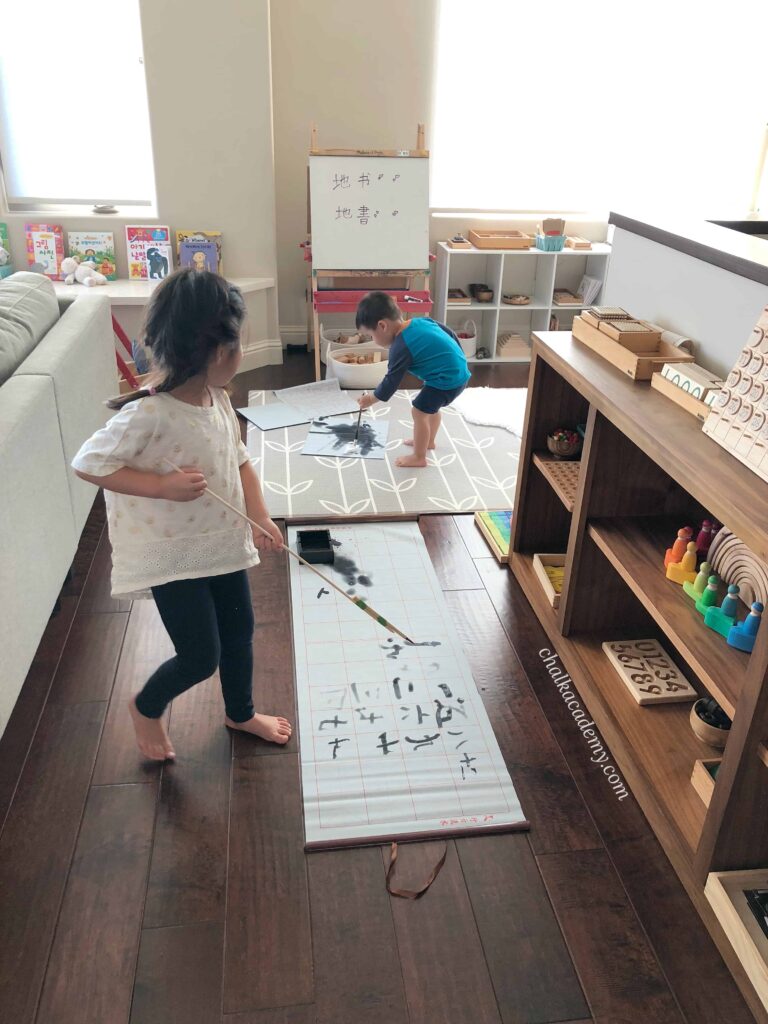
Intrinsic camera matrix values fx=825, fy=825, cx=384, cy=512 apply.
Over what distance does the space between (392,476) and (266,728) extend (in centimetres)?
149

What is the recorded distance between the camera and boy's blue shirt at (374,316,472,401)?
315 centimetres

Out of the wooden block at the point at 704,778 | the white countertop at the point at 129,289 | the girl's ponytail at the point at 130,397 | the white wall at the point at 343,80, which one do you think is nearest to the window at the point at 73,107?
the white countertop at the point at 129,289

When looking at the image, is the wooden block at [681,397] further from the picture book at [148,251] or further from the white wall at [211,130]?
the picture book at [148,251]

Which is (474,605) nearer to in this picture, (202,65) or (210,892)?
(210,892)

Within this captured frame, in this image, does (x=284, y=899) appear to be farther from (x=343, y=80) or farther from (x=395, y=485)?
(x=343, y=80)

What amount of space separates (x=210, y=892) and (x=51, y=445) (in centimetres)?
118

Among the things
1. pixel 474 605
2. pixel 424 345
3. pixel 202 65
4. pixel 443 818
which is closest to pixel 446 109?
pixel 202 65

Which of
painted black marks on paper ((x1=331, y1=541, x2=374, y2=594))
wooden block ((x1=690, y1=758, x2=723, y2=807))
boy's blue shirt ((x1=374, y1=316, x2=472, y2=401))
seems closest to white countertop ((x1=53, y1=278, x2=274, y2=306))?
boy's blue shirt ((x1=374, y1=316, x2=472, y2=401))

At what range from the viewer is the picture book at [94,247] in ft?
13.6

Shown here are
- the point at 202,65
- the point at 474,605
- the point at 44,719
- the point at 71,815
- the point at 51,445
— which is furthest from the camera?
the point at 202,65

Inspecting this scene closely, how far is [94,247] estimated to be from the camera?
416cm

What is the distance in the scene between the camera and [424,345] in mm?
3146

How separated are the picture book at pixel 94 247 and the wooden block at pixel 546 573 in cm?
288

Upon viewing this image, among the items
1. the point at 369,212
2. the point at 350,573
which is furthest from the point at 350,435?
the point at 369,212
